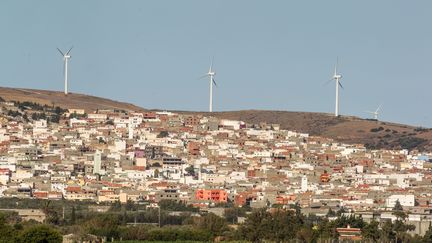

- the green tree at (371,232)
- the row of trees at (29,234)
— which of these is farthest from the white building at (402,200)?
the row of trees at (29,234)

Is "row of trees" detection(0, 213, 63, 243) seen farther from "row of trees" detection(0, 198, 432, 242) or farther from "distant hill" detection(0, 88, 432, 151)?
"distant hill" detection(0, 88, 432, 151)

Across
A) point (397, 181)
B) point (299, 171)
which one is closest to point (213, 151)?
point (299, 171)

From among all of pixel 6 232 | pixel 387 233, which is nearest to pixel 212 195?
pixel 387 233

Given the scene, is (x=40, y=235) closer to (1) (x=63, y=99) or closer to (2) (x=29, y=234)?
(2) (x=29, y=234)

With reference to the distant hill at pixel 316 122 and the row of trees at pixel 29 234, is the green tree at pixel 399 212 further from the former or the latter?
the distant hill at pixel 316 122

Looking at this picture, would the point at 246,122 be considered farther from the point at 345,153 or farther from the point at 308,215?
the point at 308,215

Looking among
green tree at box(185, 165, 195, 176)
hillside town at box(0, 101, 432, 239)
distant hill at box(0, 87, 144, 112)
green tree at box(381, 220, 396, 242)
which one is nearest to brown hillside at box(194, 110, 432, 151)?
hillside town at box(0, 101, 432, 239)
